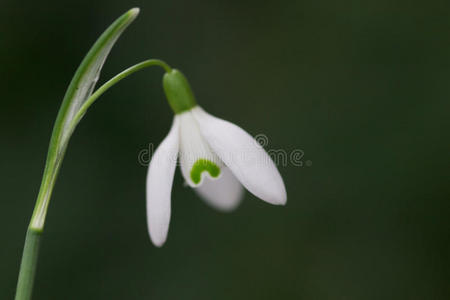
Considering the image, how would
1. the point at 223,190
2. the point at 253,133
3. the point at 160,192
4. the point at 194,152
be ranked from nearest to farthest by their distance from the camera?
the point at 160,192
the point at 194,152
the point at 223,190
the point at 253,133

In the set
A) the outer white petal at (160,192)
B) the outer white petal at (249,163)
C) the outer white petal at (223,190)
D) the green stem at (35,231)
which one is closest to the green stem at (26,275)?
the green stem at (35,231)

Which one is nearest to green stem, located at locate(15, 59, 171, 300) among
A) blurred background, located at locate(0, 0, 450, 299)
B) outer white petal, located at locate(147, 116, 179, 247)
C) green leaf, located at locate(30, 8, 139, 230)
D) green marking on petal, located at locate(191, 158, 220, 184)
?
green leaf, located at locate(30, 8, 139, 230)

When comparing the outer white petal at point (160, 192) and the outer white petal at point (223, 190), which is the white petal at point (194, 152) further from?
the outer white petal at point (223, 190)

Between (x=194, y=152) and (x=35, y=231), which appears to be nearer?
(x=35, y=231)

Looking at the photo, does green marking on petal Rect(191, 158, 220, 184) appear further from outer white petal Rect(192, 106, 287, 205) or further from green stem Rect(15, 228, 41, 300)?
green stem Rect(15, 228, 41, 300)

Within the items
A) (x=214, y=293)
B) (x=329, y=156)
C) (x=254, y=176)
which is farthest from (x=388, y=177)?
(x=254, y=176)

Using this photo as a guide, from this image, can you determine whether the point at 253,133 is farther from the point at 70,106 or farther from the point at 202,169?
the point at 70,106

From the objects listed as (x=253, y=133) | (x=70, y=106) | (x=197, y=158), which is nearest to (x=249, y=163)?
(x=197, y=158)
